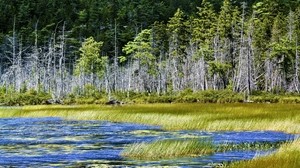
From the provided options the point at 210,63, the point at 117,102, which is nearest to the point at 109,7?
the point at 210,63

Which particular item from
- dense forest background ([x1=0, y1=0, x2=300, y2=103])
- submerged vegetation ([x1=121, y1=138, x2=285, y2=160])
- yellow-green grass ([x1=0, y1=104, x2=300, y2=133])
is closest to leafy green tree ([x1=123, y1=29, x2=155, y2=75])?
dense forest background ([x1=0, y1=0, x2=300, y2=103])

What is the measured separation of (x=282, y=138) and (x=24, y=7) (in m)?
159

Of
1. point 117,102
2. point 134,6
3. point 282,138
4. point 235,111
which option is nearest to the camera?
point 282,138

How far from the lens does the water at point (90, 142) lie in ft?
71.2

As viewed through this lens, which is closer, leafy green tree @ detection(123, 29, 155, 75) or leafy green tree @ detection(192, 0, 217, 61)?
leafy green tree @ detection(192, 0, 217, 61)

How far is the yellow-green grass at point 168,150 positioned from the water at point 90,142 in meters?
0.60

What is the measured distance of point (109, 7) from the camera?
180 meters

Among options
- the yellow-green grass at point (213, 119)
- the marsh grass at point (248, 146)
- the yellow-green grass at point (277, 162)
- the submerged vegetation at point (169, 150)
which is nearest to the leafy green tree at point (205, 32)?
the yellow-green grass at point (213, 119)

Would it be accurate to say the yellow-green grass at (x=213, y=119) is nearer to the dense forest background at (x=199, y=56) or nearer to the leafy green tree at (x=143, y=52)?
the dense forest background at (x=199, y=56)

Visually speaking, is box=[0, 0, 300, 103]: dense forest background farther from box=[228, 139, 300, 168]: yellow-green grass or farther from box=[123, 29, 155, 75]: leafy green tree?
box=[228, 139, 300, 168]: yellow-green grass

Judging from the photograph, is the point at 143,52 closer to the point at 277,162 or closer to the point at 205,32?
the point at 205,32

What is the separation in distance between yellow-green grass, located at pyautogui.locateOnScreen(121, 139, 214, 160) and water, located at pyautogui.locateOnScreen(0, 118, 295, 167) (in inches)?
23.7

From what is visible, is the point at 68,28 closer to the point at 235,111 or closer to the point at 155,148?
the point at 235,111

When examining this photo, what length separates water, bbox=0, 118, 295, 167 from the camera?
21.7m
